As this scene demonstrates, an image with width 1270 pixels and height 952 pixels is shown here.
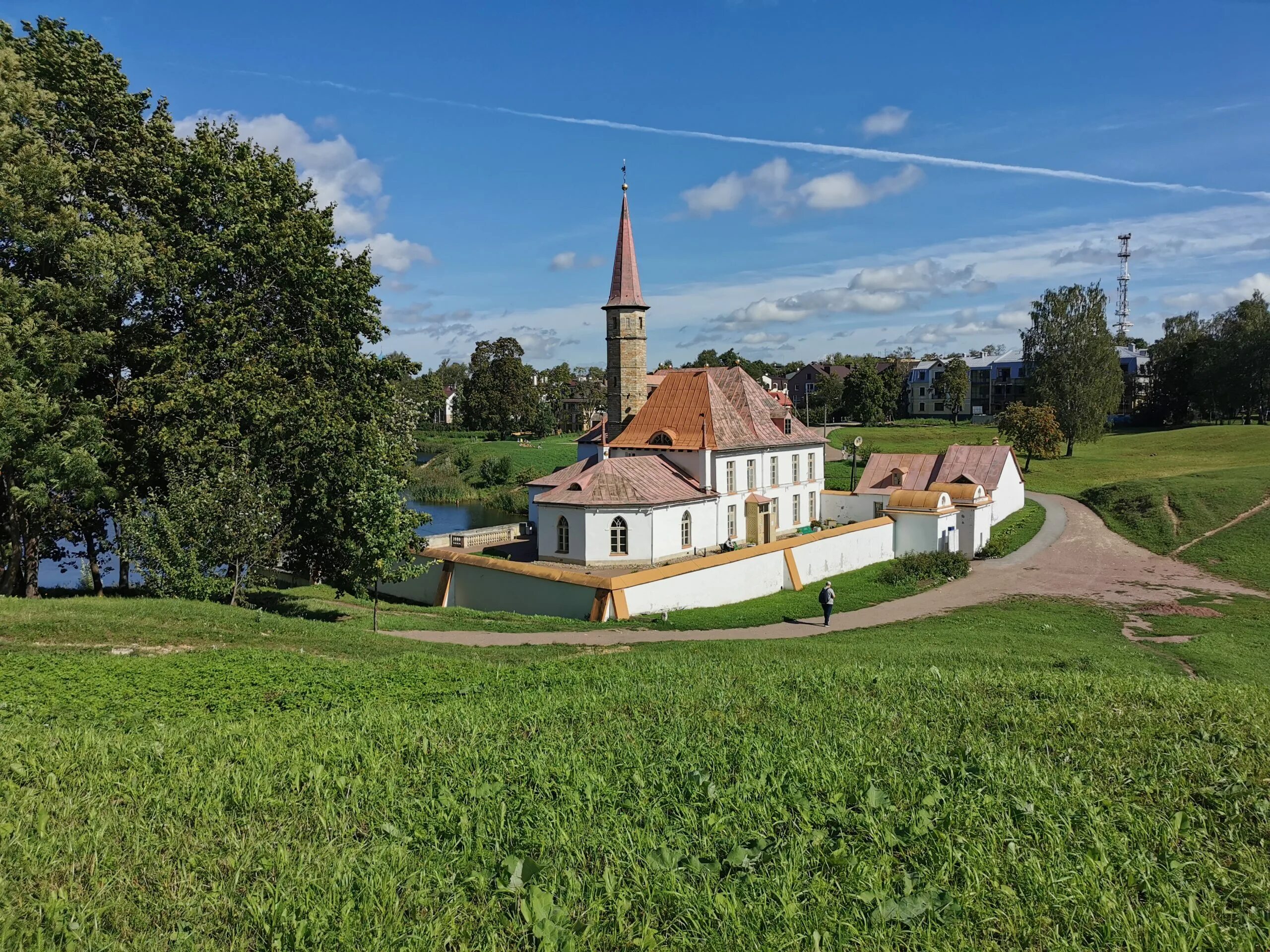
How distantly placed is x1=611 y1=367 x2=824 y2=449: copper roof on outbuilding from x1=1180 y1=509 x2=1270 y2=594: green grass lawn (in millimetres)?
17205

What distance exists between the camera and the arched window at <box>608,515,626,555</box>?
97.9 feet

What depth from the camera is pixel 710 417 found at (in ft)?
115

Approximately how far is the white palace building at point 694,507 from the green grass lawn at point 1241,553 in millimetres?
8587

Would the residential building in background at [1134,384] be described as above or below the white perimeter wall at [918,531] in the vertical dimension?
above

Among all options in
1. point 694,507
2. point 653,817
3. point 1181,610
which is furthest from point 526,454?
point 653,817

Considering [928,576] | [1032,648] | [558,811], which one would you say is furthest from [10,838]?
[928,576]

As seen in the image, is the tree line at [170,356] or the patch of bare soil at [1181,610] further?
the patch of bare soil at [1181,610]

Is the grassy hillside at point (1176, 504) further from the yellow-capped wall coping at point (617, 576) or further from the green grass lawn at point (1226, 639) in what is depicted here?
the yellow-capped wall coping at point (617, 576)

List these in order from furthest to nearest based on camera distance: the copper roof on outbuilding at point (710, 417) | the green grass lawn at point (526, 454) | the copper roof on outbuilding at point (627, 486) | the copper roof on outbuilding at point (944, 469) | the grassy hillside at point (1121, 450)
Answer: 1. the green grass lawn at point (526, 454)
2. the grassy hillside at point (1121, 450)
3. the copper roof on outbuilding at point (944, 469)
4. the copper roof on outbuilding at point (710, 417)
5. the copper roof on outbuilding at point (627, 486)

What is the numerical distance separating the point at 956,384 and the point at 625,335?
70.3 metres

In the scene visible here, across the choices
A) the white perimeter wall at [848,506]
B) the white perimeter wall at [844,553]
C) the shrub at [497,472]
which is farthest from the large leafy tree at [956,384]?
the white perimeter wall at [844,553]

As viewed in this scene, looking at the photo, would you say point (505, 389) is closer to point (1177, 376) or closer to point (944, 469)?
point (944, 469)

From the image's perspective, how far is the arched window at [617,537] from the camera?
29828 mm

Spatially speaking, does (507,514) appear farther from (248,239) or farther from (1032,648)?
(1032,648)
